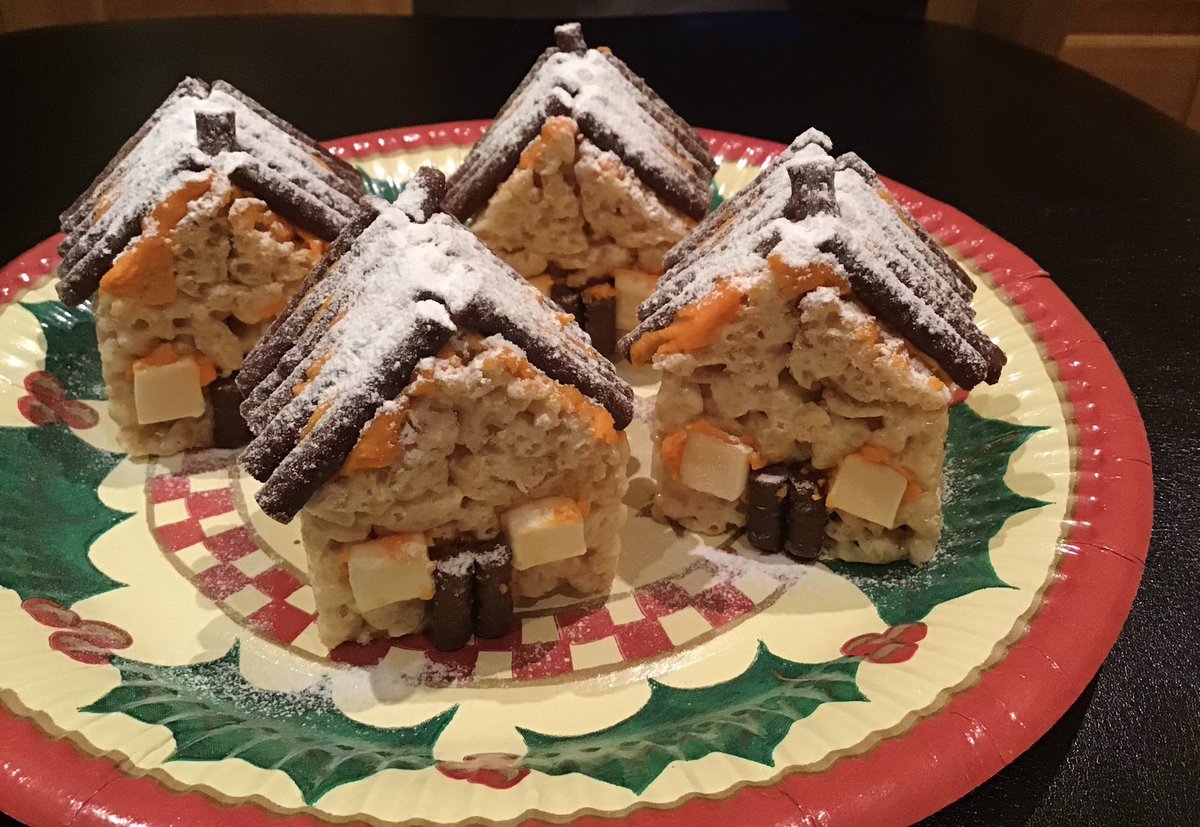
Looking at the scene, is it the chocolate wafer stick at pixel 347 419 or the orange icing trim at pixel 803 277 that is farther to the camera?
the orange icing trim at pixel 803 277

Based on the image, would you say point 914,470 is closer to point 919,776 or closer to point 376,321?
point 919,776

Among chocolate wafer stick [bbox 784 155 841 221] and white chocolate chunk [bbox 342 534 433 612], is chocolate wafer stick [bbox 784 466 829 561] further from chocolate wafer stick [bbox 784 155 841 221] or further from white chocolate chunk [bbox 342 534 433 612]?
white chocolate chunk [bbox 342 534 433 612]

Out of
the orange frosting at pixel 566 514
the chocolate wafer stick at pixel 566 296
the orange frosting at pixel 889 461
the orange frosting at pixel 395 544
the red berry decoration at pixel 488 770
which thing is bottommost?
the red berry decoration at pixel 488 770

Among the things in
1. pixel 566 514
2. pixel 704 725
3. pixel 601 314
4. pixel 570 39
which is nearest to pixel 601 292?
pixel 601 314

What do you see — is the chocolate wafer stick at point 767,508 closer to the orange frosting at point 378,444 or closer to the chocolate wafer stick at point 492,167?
the orange frosting at point 378,444

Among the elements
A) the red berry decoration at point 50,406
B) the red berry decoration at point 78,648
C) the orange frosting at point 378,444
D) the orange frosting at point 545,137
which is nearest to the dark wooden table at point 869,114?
the red berry decoration at point 50,406

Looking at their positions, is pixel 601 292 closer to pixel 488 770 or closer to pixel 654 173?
pixel 654 173

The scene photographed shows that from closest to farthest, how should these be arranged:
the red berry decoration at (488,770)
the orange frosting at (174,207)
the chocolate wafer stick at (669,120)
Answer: the red berry decoration at (488,770) → the orange frosting at (174,207) → the chocolate wafer stick at (669,120)
